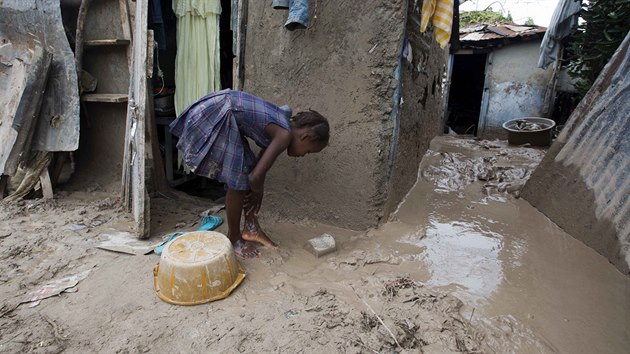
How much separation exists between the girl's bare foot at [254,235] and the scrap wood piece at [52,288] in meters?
1.06

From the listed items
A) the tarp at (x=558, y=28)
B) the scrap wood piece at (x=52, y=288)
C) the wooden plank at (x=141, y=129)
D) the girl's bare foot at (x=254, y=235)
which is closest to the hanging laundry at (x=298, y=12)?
the wooden plank at (x=141, y=129)

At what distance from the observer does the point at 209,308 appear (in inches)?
76.2

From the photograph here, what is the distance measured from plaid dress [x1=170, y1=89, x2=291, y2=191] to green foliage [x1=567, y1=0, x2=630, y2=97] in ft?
13.9

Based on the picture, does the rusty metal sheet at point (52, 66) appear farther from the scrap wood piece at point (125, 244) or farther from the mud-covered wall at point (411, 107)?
the mud-covered wall at point (411, 107)

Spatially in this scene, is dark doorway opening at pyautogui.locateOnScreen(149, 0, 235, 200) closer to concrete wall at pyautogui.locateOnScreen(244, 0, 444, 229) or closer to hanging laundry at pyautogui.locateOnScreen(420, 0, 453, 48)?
concrete wall at pyautogui.locateOnScreen(244, 0, 444, 229)

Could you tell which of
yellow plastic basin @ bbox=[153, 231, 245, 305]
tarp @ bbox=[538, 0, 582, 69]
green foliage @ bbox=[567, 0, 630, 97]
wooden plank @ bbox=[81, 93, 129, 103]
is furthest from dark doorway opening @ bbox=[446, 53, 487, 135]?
yellow plastic basin @ bbox=[153, 231, 245, 305]

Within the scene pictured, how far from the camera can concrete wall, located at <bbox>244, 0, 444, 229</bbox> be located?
2574 mm

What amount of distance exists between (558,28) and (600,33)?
256cm

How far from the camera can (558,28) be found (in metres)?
6.64

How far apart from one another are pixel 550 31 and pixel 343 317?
737 cm

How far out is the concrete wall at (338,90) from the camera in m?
2.57

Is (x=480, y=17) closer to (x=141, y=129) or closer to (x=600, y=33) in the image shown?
(x=600, y=33)

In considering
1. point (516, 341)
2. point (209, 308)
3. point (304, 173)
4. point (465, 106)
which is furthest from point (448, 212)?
point (465, 106)

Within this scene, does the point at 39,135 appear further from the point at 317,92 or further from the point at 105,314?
the point at 317,92
